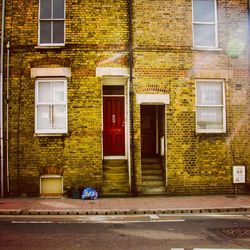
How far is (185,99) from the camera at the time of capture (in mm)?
13984

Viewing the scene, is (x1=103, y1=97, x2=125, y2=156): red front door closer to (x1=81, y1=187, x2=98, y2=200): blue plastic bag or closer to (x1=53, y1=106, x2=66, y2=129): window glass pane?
(x1=53, y1=106, x2=66, y2=129): window glass pane

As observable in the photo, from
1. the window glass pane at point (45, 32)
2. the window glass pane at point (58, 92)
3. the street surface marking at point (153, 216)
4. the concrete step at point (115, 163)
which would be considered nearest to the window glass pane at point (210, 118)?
the concrete step at point (115, 163)

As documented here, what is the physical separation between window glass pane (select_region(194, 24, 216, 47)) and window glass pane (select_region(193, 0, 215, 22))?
0.28 meters

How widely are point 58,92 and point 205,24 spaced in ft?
20.5

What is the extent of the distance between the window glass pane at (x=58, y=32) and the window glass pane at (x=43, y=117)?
8.46 ft

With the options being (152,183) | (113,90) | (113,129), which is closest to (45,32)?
(113,90)

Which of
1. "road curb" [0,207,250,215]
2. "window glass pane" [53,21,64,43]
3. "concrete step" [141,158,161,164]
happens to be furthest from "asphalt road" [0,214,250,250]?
"window glass pane" [53,21,64,43]

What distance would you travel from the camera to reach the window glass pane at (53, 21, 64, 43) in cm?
1405

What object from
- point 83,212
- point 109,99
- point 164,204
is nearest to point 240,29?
point 109,99

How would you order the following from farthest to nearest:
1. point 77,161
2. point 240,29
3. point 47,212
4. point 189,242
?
point 240,29 → point 77,161 → point 47,212 → point 189,242

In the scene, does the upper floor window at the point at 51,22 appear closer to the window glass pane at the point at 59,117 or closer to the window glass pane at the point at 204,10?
the window glass pane at the point at 59,117

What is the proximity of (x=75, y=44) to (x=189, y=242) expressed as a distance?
878 cm

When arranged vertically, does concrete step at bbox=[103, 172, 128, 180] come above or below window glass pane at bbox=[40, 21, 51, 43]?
below

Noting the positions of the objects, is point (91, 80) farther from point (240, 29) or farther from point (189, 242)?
point (189, 242)
